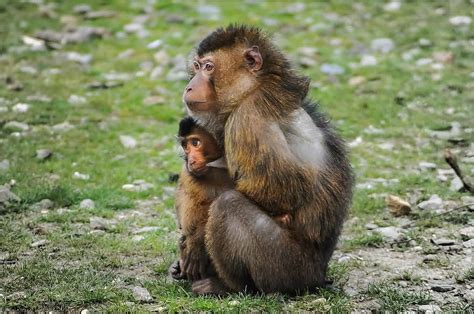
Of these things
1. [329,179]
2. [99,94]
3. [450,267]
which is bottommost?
[99,94]

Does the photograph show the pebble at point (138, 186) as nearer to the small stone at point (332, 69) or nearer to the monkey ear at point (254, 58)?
the monkey ear at point (254, 58)

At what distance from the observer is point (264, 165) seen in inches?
241

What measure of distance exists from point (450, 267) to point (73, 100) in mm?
7030

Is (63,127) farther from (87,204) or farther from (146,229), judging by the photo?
(146,229)

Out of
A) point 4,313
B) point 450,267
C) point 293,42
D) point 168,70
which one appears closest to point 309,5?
point 293,42

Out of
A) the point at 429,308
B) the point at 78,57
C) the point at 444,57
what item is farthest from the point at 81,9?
the point at 429,308

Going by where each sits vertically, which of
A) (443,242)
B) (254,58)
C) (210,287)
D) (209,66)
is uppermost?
(254,58)

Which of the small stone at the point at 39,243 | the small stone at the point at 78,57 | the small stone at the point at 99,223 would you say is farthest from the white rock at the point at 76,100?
the small stone at the point at 39,243

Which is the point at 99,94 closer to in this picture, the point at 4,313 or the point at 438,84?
the point at 438,84

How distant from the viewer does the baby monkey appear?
6.64 m

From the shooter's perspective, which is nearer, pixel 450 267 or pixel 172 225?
pixel 450 267

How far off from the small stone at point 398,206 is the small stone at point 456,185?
2.18 ft

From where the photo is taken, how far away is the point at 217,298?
647cm

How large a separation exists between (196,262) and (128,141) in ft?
15.5
